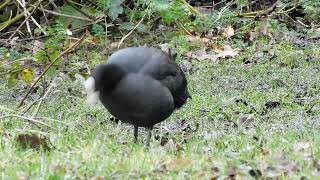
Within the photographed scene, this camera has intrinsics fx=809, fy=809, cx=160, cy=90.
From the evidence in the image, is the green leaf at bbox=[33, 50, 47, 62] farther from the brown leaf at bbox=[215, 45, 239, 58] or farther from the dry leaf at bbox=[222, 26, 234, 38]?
the dry leaf at bbox=[222, 26, 234, 38]

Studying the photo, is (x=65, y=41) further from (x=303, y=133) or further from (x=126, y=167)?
(x=126, y=167)

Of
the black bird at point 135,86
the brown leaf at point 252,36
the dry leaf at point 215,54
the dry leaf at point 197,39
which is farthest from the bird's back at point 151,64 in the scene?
the brown leaf at point 252,36

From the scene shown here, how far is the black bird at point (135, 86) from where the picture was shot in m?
5.45

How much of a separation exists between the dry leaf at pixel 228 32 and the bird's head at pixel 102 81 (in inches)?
222

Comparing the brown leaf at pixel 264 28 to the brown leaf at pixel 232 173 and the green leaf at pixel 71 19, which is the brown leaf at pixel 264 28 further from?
the brown leaf at pixel 232 173

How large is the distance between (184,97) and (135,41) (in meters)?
4.54

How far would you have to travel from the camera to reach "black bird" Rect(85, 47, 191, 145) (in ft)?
17.9

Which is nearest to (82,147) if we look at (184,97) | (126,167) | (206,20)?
(126,167)

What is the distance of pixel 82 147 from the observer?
506cm

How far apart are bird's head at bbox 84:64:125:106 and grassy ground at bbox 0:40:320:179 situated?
1.08 ft

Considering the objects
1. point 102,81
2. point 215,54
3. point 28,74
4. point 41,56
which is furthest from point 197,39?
point 102,81

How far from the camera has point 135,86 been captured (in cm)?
552

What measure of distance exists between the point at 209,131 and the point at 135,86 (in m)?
1.22

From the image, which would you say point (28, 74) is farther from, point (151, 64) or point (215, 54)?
point (215, 54)
